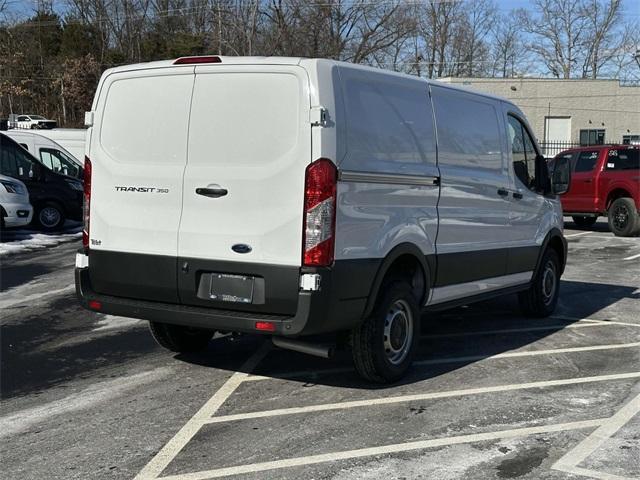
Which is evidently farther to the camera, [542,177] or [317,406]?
[542,177]

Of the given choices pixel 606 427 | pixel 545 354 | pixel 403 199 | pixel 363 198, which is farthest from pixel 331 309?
pixel 545 354

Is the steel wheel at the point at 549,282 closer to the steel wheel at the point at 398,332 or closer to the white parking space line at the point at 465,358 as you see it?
the white parking space line at the point at 465,358

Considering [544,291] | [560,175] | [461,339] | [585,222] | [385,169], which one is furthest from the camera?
[585,222]

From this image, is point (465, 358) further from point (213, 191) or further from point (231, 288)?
point (213, 191)

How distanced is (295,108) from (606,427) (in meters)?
2.77

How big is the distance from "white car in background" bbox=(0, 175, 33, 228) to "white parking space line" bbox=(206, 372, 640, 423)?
10970 mm

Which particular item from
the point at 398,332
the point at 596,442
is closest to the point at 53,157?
the point at 398,332

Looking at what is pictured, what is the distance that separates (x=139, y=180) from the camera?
16.9ft

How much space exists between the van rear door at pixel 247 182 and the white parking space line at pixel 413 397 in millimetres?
703

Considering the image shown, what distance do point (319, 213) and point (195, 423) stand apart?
1535mm

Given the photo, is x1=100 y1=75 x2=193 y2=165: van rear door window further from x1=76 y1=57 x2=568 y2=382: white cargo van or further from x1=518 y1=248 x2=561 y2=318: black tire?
x1=518 y1=248 x2=561 y2=318: black tire

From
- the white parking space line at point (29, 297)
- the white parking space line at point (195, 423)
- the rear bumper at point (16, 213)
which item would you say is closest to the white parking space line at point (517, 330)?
→ the white parking space line at point (195, 423)

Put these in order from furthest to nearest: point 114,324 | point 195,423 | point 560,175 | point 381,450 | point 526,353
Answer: point 560,175 < point 114,324 < point 526,353 < point 195,423 < point 381,450

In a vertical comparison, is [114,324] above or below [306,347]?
below
